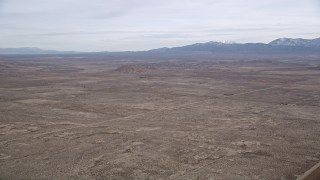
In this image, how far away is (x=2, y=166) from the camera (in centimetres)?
1217

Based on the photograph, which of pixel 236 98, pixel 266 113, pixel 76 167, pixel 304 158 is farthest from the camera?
pixel 236 98

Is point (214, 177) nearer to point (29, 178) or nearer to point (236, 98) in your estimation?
point (29, 178)

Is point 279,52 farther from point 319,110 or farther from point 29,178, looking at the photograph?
point 29,178

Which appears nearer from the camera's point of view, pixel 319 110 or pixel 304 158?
pixel 304 158

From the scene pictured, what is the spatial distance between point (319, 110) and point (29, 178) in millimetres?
17568

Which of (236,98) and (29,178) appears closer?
(29,178)

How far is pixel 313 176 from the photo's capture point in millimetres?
10859

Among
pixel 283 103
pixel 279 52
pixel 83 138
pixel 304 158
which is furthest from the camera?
pixel 279 52

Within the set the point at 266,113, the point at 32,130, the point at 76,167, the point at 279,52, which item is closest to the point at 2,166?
the point at 76,167

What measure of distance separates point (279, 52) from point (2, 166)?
16875 cm

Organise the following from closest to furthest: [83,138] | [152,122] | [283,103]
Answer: [83,138] → [152,122] → [283,103]

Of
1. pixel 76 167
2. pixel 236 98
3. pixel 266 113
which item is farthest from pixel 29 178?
pixel 236 98

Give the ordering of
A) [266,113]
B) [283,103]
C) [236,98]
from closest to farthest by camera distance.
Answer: [266,113], [283,103], [236,98]

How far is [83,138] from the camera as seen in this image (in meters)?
15.9
